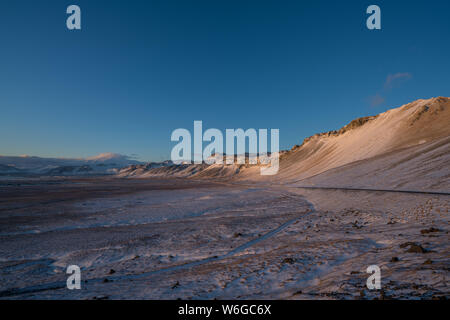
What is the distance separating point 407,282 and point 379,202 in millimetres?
13932

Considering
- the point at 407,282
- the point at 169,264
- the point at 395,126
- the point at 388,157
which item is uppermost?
the point at 395,126

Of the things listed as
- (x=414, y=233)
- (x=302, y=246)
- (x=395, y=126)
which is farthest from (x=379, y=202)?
(x=395, y=126)

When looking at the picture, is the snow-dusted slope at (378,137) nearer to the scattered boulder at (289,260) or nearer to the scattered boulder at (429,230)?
the scattered boulder at (429,230)

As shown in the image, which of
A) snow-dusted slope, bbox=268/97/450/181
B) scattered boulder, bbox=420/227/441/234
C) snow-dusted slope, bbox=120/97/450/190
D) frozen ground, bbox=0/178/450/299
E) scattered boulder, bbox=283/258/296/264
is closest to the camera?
frozen ground, bbox=0/178/450/299

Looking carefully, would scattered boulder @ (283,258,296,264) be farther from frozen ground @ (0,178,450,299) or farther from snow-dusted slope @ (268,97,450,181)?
snow-dusted slope @ (268,97,450,181)

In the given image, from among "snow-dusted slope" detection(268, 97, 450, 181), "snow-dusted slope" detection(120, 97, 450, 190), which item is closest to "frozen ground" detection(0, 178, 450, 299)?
"snow-dusted slope" detection(120, 97, 450, 190)

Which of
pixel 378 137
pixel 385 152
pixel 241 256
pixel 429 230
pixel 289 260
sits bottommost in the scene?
pixel 241 256

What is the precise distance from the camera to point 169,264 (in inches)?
301

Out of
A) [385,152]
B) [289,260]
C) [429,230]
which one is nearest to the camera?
[289,260]

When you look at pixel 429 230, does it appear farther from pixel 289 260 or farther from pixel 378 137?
pixel 378 137

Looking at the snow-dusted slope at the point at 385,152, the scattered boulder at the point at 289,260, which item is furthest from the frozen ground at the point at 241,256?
the snow-dusted slope at the point at 385,152

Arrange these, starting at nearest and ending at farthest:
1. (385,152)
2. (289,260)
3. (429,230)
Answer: (289,260)
(429,230)
(385,152)

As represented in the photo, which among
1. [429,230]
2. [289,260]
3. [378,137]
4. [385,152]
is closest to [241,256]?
[289,260]
